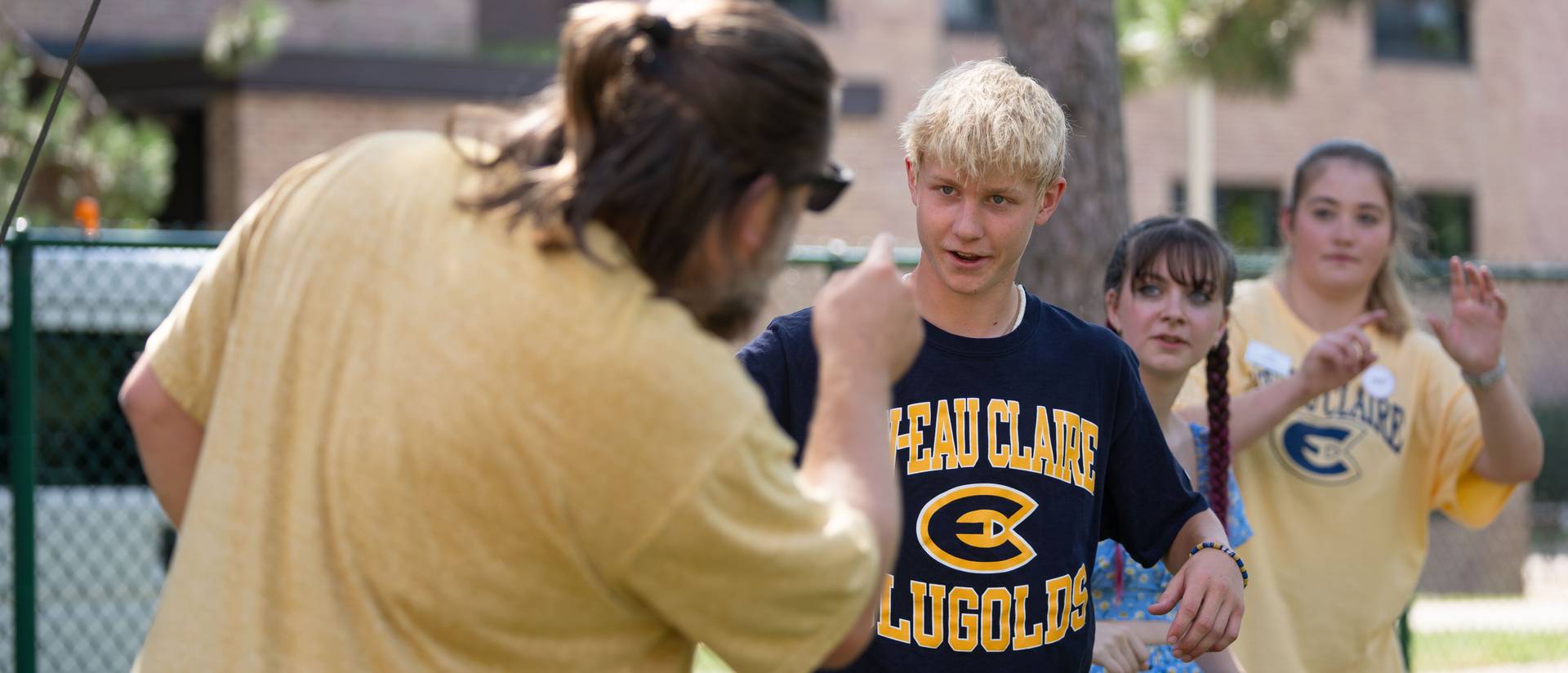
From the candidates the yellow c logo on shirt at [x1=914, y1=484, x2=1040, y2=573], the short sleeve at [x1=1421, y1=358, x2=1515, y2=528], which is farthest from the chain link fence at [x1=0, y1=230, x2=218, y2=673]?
the short sleeve at [x1=1421, y1=358, x2=1515, y2=528]

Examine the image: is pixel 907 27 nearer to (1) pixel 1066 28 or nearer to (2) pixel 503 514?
(1) pixel 1066 28

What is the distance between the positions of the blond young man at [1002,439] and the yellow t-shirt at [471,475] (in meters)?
0.81

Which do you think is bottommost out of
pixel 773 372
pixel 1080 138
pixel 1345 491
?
pixel 1345 491

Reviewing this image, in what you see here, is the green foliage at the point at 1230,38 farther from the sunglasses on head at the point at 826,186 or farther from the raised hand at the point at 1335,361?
the sunglasses on head at the point at 826,186

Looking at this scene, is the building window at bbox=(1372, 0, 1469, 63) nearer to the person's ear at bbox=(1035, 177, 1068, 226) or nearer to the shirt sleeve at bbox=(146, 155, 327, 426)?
the person's ear at bbox=(1035, 177, 1068, 226)

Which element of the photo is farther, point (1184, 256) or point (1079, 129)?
point (1079, 129)

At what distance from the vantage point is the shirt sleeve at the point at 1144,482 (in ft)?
8.49

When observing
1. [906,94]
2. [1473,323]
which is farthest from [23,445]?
[906,94]

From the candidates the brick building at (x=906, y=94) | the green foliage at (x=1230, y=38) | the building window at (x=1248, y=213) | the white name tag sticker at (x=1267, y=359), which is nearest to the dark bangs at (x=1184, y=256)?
the white name tag sticker at (x=1267, y=359)

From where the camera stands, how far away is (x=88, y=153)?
27.8 feet

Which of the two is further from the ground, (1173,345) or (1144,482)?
(1173,345)

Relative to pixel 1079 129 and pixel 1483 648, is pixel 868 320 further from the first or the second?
pixel 1483 648

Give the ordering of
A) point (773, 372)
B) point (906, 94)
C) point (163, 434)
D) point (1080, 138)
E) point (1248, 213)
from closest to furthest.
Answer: point (163, 434), point (773, 372), point (1080, 138), point (906, 94), point (1248, 213)

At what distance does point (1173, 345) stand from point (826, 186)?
1656 millimetres
